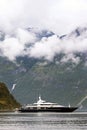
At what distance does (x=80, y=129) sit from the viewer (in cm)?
15775

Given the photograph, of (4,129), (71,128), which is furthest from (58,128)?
(4,129)

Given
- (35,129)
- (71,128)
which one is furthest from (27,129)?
(71,128)

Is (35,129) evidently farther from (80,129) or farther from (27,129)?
(80,129)

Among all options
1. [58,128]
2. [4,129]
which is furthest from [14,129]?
[58,128]

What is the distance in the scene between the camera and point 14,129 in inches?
6486

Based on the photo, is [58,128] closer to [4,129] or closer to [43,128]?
[43,128]

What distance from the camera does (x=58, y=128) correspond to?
167500 mm

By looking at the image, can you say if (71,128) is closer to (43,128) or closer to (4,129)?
(43,128)

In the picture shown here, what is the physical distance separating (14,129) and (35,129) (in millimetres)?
7213

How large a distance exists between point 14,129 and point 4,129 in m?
3.59

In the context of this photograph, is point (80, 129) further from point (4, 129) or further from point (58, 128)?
point (4, 129)

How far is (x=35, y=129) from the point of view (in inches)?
6373

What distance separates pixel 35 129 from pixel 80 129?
14151 millimetres

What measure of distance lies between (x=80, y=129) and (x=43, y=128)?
13.9m
